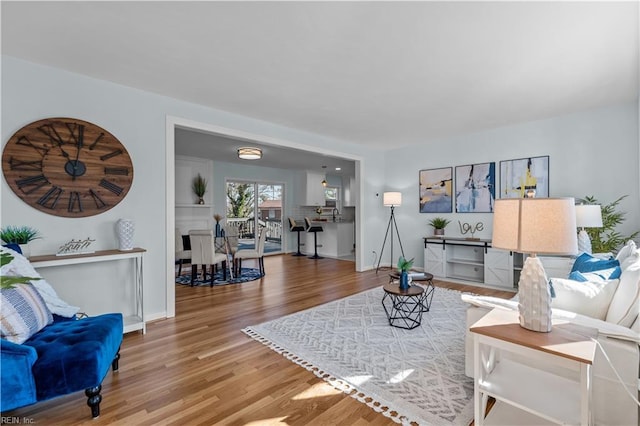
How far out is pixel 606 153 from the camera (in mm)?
4035

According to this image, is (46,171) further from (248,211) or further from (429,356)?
(248,211)

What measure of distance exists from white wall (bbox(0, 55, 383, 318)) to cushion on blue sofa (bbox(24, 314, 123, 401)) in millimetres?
1200

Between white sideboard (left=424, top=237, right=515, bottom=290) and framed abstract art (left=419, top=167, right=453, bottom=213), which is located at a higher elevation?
framed abstract art (left=419, top=167, right=453, bottom=213)

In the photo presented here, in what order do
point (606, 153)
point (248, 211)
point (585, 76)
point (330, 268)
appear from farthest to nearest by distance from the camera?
point (248, 211) → point (330, 268) → point (606, 153) → point (585, 76)

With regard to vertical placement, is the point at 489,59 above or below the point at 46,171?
above

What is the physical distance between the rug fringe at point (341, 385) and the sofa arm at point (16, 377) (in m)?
1.59

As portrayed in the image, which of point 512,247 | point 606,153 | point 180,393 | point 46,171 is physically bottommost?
point 180,393

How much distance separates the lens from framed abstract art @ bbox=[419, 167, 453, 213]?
18.4ft

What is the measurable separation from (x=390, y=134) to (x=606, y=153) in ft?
9.89

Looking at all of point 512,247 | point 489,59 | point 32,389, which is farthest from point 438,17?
point 32,389

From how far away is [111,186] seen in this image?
3.07 m

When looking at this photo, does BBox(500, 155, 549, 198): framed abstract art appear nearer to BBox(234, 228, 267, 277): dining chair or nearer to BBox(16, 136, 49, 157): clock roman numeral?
BBox(234, 228, 267, 277): dining chair

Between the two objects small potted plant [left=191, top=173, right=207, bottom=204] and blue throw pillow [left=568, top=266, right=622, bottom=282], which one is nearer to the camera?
blue throw pillow [left=568, top=266, right=622, bottom=282]

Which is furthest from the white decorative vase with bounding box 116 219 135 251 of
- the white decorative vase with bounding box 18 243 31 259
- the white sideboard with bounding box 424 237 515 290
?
the white sideboard with bounding box 424 237 515 290
